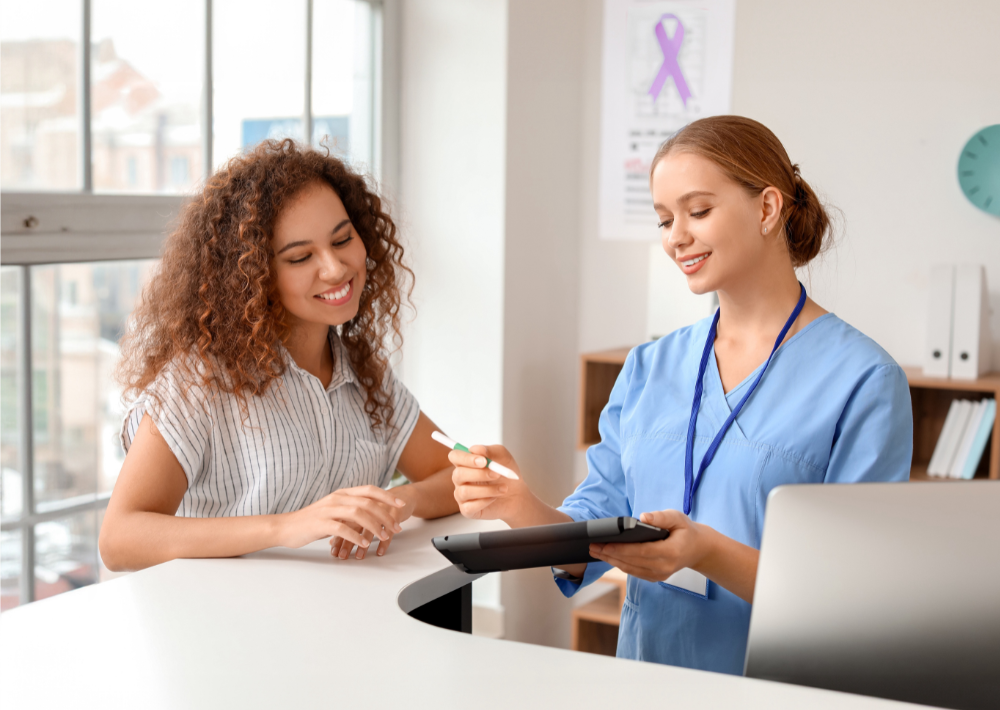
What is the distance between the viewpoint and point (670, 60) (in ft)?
10.4

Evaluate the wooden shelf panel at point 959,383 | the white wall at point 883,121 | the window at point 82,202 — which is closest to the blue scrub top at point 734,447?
the window at point 82,202

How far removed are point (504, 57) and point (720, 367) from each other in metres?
1.83

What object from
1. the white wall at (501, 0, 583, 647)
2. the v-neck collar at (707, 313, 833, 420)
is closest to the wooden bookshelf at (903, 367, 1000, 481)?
the white wall at (501, 0, 583, 647)

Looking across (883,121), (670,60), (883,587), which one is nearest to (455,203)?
(670,60)

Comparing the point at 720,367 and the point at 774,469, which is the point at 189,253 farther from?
the point at 774,469

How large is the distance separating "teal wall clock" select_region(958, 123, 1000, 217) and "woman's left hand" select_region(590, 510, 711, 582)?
206cm

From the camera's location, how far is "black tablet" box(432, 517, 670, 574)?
1.09m

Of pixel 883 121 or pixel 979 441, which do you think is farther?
pixel 883 121

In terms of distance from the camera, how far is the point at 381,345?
1.80 metres

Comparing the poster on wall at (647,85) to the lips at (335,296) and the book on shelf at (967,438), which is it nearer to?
the book on shelf at (967,438)

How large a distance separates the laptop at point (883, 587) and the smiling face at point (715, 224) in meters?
0.58

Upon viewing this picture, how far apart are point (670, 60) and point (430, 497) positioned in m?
2.16

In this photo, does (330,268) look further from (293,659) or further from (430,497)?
(293,659)

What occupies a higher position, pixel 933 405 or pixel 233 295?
pixel 233 295
